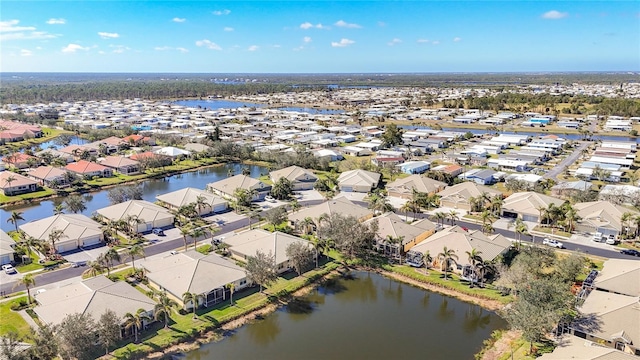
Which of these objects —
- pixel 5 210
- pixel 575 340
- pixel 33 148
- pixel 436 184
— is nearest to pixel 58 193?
pixel 5 210

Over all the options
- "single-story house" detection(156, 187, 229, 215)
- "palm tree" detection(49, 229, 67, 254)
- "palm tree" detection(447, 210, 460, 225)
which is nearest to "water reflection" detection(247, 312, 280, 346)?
"palm tree" detection(49, 229, 67, 254)

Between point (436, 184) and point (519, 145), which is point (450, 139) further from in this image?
point (436, 184)

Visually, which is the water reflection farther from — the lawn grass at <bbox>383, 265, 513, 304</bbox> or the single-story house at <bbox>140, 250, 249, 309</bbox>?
the lawn grass at <bbox>383, 265, 513, 304</bbox>

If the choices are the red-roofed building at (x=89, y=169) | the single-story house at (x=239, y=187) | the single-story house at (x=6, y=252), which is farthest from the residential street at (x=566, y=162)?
the red-roofed building at (x=89, y=169)

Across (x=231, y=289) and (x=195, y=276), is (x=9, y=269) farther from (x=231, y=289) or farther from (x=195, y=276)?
(x=231, y=289)

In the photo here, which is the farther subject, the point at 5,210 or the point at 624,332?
the point at 5,210

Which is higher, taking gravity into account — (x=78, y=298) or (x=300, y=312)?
(x=78, y=298)
